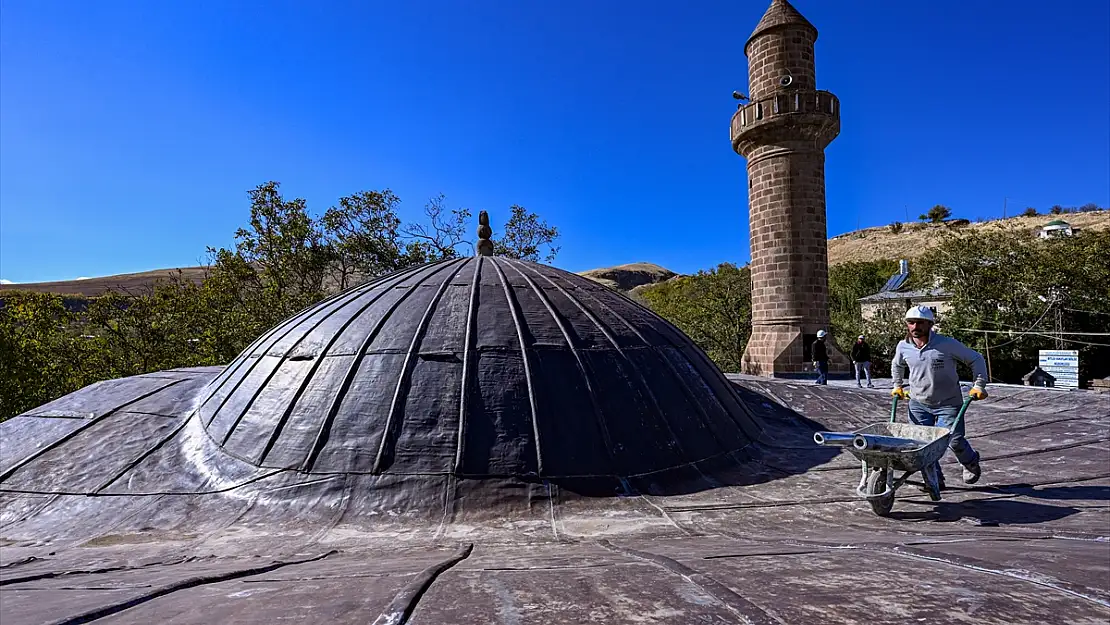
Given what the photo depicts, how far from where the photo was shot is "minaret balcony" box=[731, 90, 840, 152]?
46.8 ft

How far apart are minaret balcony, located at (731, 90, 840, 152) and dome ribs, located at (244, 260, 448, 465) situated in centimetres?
1063

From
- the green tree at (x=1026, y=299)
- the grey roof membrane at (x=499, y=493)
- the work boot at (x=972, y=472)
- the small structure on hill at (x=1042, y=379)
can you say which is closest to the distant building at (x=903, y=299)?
the green tree at (x=1026, y=299)

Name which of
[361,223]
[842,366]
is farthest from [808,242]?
[361,223]

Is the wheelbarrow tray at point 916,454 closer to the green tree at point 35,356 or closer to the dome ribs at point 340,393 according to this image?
the dome ribs at point 340,393

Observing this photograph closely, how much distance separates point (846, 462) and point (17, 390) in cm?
1691

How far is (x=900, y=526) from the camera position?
14.3 ft

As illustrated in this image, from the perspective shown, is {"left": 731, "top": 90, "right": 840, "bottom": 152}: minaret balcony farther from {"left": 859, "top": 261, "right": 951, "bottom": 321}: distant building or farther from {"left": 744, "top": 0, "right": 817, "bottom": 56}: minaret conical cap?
{"left": 859, "top": 261, "right": 951, "bottom": 321}: distant building

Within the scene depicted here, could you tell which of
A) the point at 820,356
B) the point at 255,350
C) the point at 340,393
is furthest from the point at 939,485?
the point at 820,356

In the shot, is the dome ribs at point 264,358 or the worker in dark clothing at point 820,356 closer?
the dome ribs at point 264,358

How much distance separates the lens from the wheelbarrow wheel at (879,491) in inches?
184

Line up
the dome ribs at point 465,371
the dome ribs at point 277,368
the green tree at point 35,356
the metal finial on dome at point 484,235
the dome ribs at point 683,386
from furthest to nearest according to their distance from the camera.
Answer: the green tree at point 35,356 < the metal finial on dome at point 484,235 < the dome ribs at point 683,386 < the dome ribs at point 277,368 < the dome ribs at point 465,371

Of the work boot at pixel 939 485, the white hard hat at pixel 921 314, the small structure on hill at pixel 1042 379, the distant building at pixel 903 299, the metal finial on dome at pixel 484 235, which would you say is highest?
the distant building at pixel 903 299

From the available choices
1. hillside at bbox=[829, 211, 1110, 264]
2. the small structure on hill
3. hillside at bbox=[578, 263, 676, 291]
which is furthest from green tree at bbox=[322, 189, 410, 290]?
hillside at bbox=[578, 263, 676, 291]

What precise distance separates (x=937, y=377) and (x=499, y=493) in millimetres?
4035
